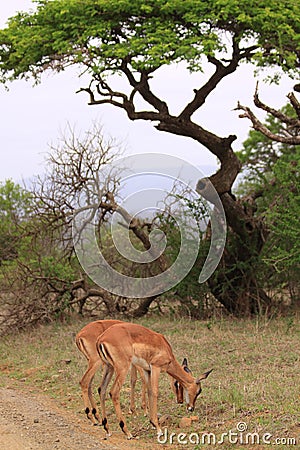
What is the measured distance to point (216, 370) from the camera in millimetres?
9922

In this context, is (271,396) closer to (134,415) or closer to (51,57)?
(134,415)

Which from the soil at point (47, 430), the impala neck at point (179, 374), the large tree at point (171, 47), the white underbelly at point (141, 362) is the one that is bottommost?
the soil at point (47, 430)

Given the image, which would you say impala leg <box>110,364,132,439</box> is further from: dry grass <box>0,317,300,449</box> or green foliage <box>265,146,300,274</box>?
green foliage <box>265,146,300,274</box>

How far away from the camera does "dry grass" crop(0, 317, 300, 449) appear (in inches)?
286

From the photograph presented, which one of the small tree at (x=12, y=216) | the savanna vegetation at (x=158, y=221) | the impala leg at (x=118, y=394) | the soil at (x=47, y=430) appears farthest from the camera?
the small tree at (x=12, y=216)

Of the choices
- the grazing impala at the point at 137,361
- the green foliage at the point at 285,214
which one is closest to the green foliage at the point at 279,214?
the green foliage at the point at 285,214

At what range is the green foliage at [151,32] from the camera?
501 inches

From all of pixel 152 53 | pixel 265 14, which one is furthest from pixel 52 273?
pixel 265 14

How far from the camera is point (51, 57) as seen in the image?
13898 mm

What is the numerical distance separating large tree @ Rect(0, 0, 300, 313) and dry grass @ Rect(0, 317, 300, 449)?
2.35 m

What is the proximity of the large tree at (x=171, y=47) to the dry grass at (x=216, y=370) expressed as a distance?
235 cm

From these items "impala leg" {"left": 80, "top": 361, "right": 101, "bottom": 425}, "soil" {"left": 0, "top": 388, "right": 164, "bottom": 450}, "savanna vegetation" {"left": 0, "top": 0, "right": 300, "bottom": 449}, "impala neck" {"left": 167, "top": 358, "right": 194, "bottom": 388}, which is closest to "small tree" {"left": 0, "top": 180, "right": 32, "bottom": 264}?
"savanna vegetation" {"left": 0, "top": 0, "right": 300, "bottom": 449}

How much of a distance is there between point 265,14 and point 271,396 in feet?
24.5

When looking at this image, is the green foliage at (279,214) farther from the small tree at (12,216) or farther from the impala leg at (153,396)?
the impala leg at (153,396)
